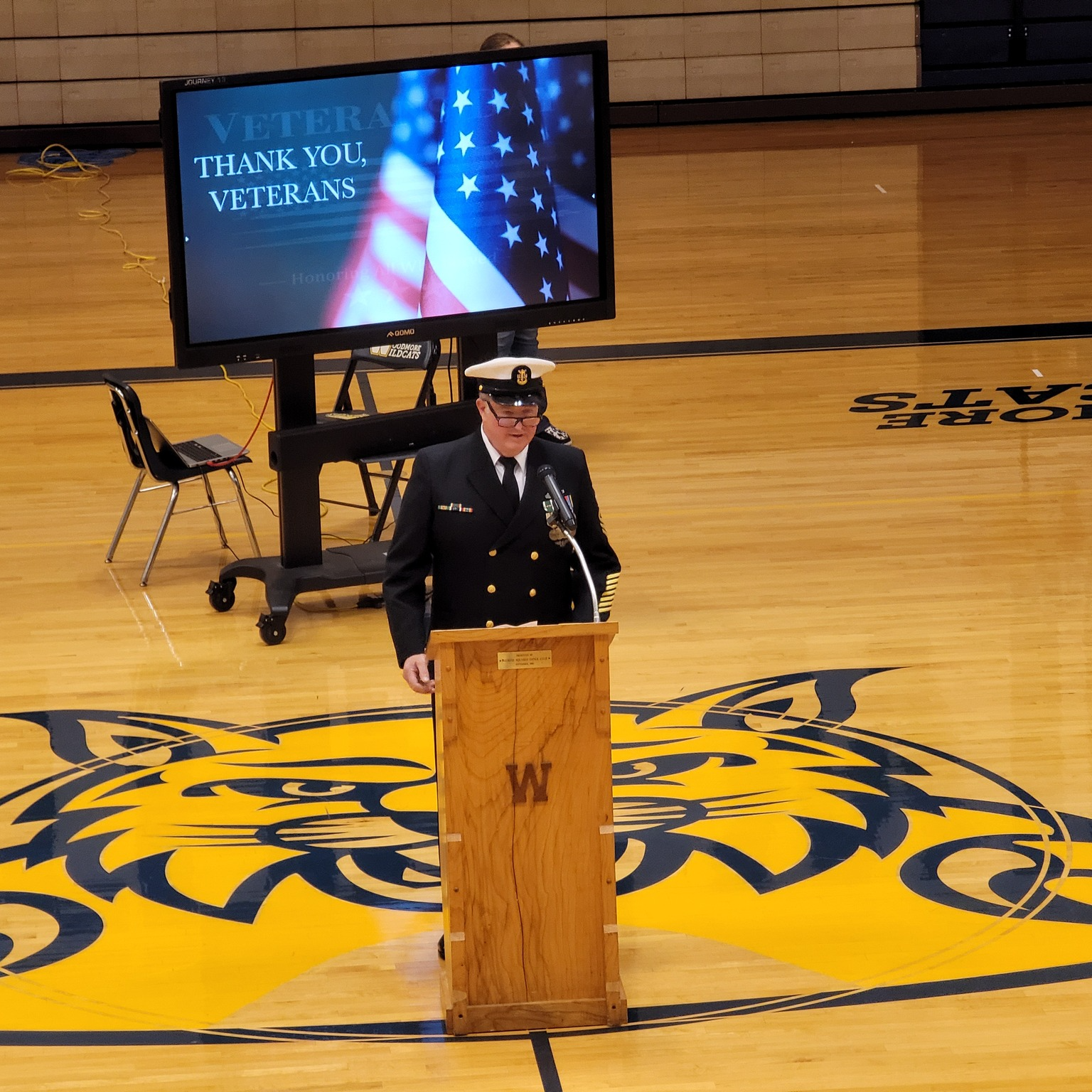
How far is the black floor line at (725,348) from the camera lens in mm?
10203

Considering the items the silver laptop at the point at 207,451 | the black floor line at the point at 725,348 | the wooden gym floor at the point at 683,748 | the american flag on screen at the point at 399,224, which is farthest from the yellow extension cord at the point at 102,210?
the american flag on screen at the point at 399,224

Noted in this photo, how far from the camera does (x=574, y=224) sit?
680 cm

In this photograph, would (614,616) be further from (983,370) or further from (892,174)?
(892,174)

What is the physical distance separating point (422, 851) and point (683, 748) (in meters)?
0.98

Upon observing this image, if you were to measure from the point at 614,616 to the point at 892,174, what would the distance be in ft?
33.5

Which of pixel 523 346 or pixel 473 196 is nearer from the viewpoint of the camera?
pixel 473 196

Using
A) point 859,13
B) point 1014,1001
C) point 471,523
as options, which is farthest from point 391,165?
point 859,13

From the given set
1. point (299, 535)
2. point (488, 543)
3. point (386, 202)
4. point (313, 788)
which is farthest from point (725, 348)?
point (488, 543)

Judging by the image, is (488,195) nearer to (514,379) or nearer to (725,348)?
(514,379)

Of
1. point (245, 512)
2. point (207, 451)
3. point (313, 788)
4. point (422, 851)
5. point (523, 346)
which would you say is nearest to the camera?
point (422, 851)

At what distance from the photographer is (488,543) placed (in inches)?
161

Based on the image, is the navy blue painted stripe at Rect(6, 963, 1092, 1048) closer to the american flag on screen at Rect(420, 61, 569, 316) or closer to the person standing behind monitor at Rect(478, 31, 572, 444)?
the american flag on screen at Rect(420, 61, 569, 316)

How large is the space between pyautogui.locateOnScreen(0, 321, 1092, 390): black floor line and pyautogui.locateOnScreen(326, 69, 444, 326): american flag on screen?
3700 millimetres

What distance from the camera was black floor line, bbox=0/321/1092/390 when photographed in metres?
10.2
